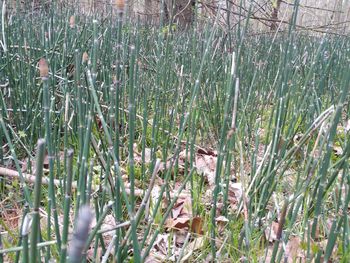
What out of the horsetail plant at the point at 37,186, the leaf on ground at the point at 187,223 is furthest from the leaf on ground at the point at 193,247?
the horsetail plant at the point at 37,186

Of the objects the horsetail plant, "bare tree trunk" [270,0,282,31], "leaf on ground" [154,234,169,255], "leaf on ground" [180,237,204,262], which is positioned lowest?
"leaf on ground" [154,234,169,255]

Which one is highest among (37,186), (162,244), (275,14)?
(275,14)

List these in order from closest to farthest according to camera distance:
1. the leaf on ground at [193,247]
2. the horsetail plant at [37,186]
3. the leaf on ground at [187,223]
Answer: the horsetail plant at [37,186] → the leaf on ground at [193,247] → the leaf on ground at [187,223]

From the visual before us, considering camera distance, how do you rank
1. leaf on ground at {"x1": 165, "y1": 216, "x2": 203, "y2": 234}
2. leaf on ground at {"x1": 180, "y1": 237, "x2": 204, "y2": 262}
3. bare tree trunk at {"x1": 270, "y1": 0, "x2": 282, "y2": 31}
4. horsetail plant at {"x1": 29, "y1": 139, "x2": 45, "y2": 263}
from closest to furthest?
horsetail plant at {"x1": 29, "y1": 139, "x2": 45, "y2": 263} → leaf on ground at {"x1": 180, "y1": 237, "x2": 204, "y2": 262} → leaf on ground at {"x1": 165, "y1": 216, "x2": 203, "y2": 234} → bare tree trunk at {"x1": 270, "y1": 0, "x2": 282, "y2": 31}

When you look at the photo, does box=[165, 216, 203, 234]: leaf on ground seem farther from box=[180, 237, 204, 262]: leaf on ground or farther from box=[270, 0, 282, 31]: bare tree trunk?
box=[270, 0, 282, 31]: bare tree trunk

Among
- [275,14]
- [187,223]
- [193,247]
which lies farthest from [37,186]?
[275,14]

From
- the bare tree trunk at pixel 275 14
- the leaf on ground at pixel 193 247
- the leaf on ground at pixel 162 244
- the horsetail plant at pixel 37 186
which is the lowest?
the leaf on ground at pixel 162 244

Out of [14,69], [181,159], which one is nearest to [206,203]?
[181,159]

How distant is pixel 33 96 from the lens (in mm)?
1616

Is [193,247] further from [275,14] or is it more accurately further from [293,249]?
[275,14]

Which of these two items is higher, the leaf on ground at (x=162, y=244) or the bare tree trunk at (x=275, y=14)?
the bare tree trunk at (x=275, y=14)

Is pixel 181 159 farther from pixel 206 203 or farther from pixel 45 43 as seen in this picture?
pixel 45 43

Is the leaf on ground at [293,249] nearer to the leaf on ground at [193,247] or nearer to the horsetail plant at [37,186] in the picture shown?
the leaf on ground at [193,247]

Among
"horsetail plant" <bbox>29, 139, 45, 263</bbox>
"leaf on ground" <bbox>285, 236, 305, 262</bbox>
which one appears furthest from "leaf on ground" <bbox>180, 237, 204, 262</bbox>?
"horsetail plant" <bbox>29, 139, 45, 263</bbox>
